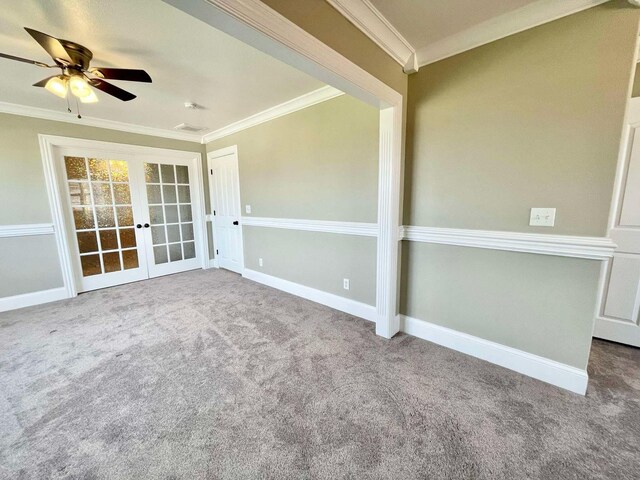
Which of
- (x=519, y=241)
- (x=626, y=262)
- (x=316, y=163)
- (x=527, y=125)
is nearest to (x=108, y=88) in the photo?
(x=316, y=163)

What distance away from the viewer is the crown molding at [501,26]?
1501 mm

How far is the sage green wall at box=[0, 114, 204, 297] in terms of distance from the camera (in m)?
3.04

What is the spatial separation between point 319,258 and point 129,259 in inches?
126

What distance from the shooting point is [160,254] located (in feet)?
14.4

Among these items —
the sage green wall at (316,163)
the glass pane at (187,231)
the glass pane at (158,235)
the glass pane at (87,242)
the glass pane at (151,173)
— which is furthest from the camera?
the glass pane at (187,231)

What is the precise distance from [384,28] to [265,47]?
3.25 ft

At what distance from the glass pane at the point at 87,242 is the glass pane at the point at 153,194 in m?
0.92

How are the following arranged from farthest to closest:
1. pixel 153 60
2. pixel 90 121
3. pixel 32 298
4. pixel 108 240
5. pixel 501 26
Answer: pixel 108 240 < pixel 90 121 < pixel 32 298 < pixel 153 60 < pixel 501 26

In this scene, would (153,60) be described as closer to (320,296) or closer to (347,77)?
(347,77)

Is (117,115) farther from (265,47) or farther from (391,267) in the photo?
(391,267)

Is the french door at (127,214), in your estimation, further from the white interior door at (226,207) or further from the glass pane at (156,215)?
the white interior door at (226,207)

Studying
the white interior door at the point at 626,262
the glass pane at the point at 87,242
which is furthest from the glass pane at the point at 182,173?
the white interior door at the point at 626,262

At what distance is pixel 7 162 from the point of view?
119 inches

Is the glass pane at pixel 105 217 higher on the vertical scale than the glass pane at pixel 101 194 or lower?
lower
